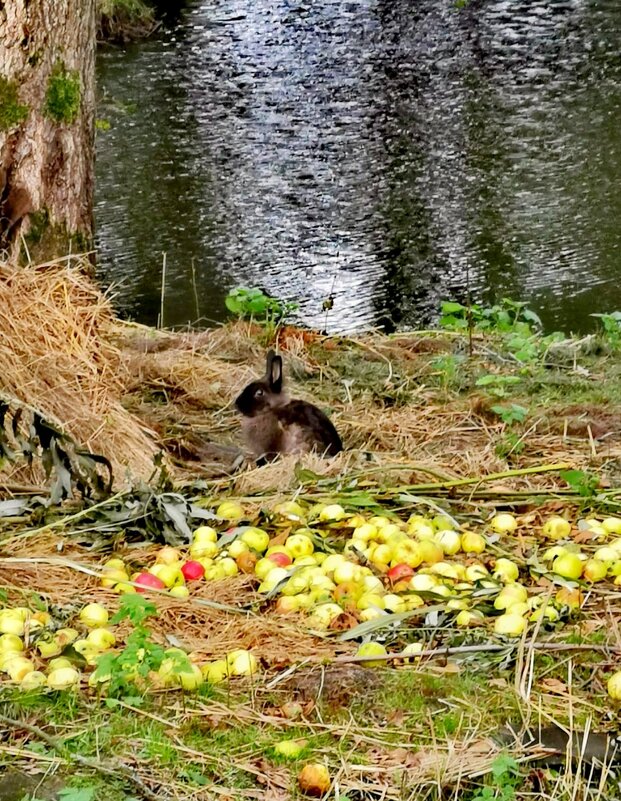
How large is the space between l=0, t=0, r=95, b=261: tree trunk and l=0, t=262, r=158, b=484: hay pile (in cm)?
28

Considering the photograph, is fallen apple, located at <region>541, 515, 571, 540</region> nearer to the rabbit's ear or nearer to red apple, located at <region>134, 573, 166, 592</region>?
red apple, located at <region>134, 573, 166, 592</region>

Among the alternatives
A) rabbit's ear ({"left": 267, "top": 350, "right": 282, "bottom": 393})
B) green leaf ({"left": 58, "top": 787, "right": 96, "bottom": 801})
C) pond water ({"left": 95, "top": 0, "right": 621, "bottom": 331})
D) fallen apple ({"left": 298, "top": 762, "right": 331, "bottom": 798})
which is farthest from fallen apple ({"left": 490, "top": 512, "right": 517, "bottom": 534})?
pond water ({"left": 95, "top": 0, "right": 621, "bottom": 331})

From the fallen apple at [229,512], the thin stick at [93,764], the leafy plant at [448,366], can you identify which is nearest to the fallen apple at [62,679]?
the thin stick at [93,764]

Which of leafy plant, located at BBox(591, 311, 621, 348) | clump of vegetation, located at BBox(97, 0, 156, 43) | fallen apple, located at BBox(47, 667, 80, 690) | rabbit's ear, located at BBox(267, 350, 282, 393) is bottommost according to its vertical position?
fallen apple, located at BBox(47, 667, 80, 690)

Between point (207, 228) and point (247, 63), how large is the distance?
28.9ft

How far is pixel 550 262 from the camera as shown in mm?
12586

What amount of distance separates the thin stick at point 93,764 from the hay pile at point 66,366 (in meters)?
2.14

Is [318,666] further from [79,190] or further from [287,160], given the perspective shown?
[287,160]

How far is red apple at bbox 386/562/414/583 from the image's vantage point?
412 centimetres

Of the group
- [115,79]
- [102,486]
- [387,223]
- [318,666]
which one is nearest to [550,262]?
[387,223]

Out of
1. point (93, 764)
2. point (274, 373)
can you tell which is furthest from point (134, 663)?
point (274, 373)

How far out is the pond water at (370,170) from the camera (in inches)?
483

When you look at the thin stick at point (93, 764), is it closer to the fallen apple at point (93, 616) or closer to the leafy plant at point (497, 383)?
the fallen apple at point (93, 616)

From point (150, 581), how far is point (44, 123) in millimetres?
3079
